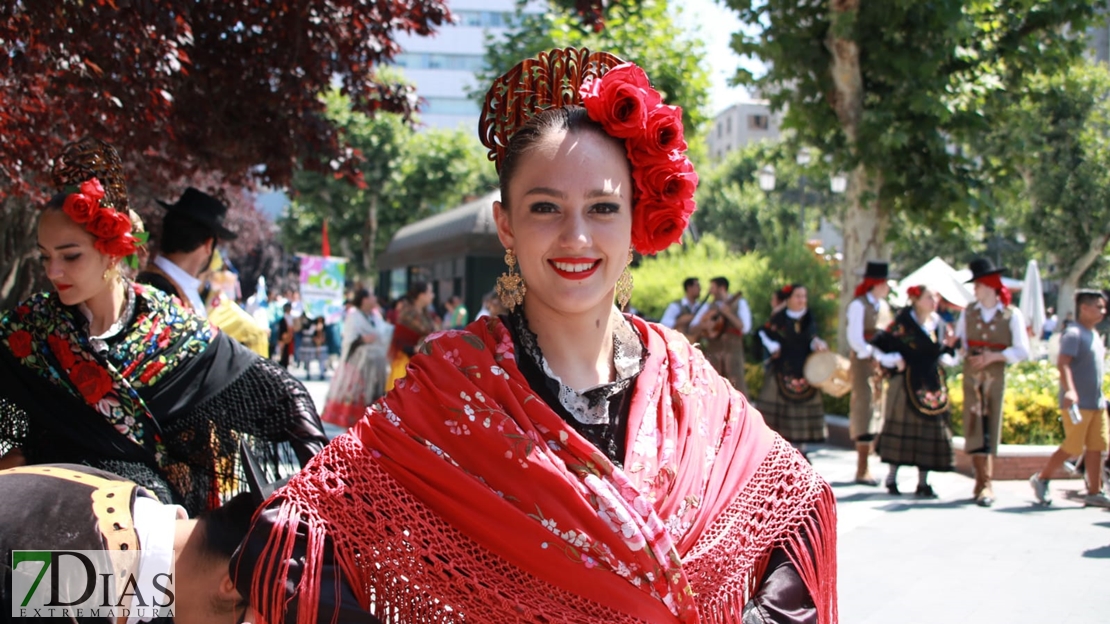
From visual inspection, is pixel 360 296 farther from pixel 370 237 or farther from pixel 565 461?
pixel 370 237

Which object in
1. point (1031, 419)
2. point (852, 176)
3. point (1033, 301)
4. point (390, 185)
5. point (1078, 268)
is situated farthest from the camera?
point (390, 185)

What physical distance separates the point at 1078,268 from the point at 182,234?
83.8 ft

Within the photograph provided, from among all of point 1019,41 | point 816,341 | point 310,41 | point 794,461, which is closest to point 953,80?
point 1019,41

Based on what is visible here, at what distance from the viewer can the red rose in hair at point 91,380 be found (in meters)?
3.21

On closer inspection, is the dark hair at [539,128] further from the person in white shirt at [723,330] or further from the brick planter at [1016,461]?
the person in white shirt at [723,330]

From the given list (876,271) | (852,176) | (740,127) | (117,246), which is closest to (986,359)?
(876,271)

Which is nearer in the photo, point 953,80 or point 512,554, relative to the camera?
point 512,554

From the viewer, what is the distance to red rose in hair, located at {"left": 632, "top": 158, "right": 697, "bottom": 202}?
2104 millimetres

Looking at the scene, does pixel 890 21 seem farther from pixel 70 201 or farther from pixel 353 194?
pixel 353 194

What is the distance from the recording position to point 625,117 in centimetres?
206

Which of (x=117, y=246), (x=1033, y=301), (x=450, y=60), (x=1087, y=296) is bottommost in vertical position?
(x=1033, y=301)

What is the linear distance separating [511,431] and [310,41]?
14.0ft

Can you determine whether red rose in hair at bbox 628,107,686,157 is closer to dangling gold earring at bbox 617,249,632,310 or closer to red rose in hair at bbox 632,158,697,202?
red rose in hair at bbox 632,158,697,202

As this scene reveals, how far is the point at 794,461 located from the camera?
7.15ft
